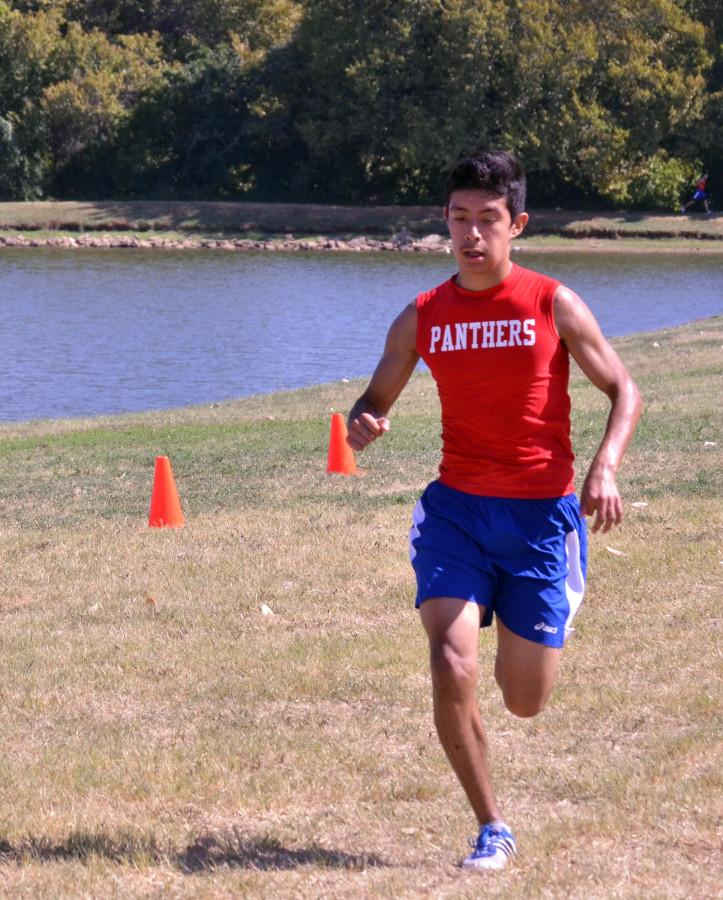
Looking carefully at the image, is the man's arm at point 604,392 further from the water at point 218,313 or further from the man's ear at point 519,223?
the water at point 218,313

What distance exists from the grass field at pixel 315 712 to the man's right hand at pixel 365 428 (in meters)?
1.24

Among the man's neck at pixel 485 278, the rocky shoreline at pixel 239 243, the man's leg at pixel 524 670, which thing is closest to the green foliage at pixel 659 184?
the rocky shoreline at pixel 239 243

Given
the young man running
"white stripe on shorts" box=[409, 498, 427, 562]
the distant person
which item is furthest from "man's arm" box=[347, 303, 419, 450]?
the distant person

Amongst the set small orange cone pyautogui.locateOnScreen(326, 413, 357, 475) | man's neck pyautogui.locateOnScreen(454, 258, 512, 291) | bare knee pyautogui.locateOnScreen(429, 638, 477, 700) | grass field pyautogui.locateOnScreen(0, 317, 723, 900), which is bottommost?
small orange cone pyautogui.locateOnScreen(326, 413, 357, 475)

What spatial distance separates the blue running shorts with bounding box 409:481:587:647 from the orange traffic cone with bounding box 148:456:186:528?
5752 millimetres

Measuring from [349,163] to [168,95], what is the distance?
886 centimetres

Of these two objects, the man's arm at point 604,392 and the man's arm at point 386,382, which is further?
the man's arm at point 386,382

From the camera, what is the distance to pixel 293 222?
6153cm

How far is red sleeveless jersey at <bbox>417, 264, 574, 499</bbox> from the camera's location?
439 cm

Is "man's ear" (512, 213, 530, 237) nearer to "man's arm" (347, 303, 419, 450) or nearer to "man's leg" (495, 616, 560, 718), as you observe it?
"man's arm" (347, 303, 419, 450)

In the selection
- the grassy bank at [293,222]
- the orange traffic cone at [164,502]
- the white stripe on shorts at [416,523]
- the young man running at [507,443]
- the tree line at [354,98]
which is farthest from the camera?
the grassy bank at [293,222]

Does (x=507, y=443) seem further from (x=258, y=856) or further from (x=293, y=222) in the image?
(x=293, y=222)

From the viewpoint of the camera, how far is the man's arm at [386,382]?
15.1 feet

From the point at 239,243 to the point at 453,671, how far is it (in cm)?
5473
